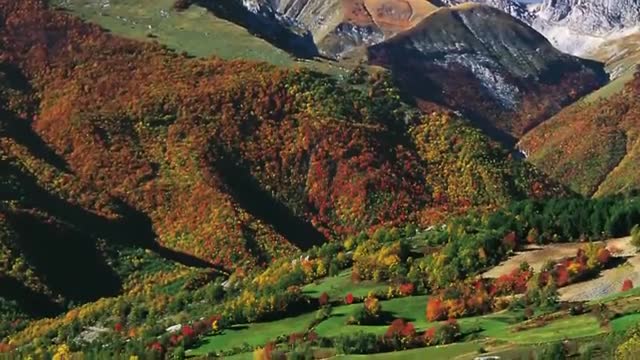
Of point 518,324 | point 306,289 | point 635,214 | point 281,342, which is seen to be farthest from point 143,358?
point 635,214

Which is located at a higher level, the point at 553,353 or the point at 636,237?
the point at 553,353

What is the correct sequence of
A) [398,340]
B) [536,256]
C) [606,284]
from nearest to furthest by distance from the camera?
[398,340]
[606,284]
[536,256]

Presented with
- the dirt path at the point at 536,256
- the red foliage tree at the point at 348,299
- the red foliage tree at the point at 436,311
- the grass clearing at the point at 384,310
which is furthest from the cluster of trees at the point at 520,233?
Answer: the red foliage tree at the point at 436,311

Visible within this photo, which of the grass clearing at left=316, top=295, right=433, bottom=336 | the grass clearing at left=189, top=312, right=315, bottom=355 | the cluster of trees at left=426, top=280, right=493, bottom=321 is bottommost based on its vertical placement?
the grass clearing at left=189, top=312, right=315, bottom=355

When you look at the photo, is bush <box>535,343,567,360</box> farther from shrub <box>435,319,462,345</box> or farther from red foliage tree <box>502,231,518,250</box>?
red foliage tree <box>502,231,518,250</box>

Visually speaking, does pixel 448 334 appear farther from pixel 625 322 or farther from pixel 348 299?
pixel 348 299

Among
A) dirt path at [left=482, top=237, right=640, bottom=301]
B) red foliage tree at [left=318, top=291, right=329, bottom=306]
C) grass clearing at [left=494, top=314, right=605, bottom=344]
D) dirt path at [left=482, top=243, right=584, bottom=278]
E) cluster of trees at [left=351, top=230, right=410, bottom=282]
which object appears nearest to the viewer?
grass clearing at [left=494, top=314, right=605, bottom=344]

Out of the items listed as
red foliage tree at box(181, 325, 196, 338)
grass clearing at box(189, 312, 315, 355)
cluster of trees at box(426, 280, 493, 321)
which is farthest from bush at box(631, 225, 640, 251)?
red foliage tree at box(181, 325, 196, 338)

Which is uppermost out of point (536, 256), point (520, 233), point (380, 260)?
point (536, 256)

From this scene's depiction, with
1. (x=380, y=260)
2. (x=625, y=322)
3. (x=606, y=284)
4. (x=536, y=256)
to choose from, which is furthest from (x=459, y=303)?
(x=625, y=322)
